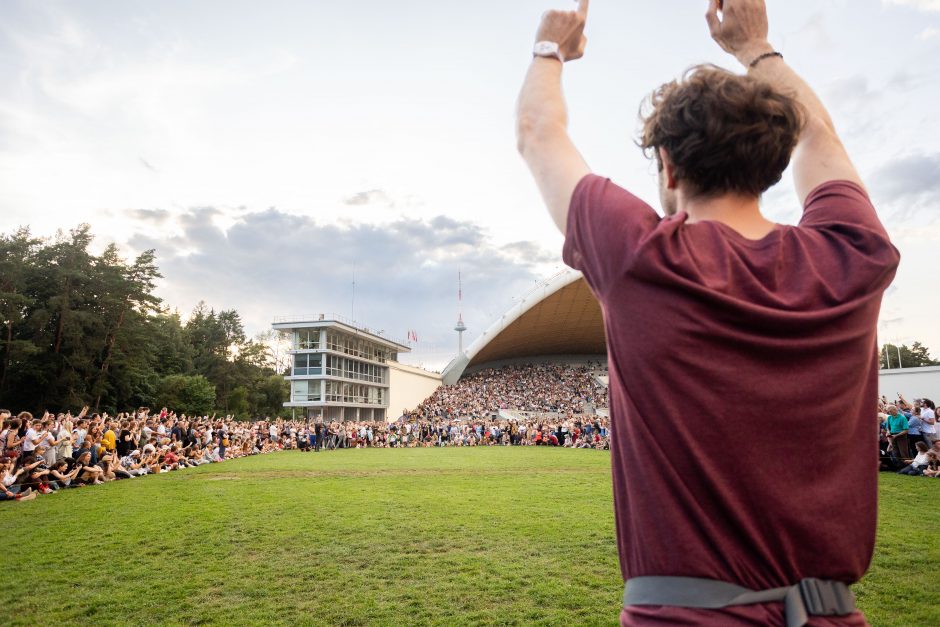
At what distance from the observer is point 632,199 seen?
96 cm

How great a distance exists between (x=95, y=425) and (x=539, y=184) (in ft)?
57.2

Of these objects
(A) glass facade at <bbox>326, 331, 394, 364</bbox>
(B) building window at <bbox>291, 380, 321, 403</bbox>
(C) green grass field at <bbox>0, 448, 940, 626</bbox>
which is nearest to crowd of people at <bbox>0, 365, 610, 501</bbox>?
(C) green grass field at <bbox>0, 448, 940, 626</bbox>

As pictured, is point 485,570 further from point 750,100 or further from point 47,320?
point 47,320

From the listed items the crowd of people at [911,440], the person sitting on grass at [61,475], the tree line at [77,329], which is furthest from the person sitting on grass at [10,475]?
the tree line at [77,329]

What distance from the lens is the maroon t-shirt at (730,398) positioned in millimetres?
889

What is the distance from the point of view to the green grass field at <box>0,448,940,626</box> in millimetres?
4445

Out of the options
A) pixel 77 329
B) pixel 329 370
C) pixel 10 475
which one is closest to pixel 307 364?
pixel 329 370

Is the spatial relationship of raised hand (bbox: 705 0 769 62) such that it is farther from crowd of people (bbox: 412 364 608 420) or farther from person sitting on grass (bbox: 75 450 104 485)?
crowd of people (bbox: 412 364 608 420)

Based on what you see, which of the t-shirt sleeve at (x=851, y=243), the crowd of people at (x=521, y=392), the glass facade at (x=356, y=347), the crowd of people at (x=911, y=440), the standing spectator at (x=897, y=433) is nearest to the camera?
the t-shirt sleeve at (x=851, y=243)

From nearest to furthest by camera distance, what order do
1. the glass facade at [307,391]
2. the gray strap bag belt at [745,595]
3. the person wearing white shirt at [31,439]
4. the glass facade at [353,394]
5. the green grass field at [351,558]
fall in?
the gray strap bag belt at [745,595] → the green grass field at [351,558] → the person wearing white shirt at [31,439] → the glass facade at [307,391] → the glass facade at [353,394]

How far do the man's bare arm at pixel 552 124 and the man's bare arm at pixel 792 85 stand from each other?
0.42m

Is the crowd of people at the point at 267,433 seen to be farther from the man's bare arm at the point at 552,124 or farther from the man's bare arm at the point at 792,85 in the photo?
the man's bare arm at the point at 792,85

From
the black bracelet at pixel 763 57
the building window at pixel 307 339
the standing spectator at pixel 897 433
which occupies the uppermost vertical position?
the building window at pixel 307 339

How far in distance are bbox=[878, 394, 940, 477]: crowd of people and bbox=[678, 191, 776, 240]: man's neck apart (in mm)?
14085
